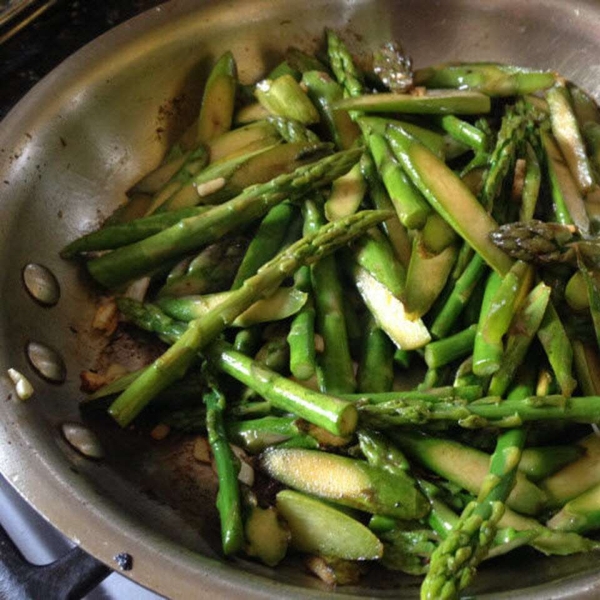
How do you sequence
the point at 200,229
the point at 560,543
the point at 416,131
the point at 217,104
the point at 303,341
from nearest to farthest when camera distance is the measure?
the point at 560,543
the point at 303,341
the point at 200,229
the point at 416,131
the point at 217,104

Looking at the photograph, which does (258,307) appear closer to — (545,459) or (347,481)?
(347,481)

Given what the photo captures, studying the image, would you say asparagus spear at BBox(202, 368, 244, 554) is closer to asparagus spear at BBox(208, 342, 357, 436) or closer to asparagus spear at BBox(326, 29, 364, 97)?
asparagus spear at BBox(208, 342, 357, 436)

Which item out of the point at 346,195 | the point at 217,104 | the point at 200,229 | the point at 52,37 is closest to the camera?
the point at 200,229

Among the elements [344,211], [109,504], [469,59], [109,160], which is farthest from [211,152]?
[109,504]

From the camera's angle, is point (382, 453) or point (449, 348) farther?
point (449, 348)

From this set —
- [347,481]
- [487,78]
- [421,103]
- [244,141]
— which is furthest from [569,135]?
[347,481]

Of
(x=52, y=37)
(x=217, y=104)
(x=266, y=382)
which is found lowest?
(x=266, y=382)

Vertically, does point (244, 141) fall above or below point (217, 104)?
below

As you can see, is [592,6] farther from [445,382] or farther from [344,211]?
[445,382]
